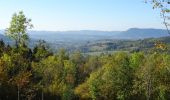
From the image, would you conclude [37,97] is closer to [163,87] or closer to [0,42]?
[0,42]

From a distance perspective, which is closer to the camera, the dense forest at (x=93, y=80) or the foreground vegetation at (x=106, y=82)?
the dense forest at (x=93, y=80)

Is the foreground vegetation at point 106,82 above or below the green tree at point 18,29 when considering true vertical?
below

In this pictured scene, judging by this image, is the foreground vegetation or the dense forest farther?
the foreground vegetation

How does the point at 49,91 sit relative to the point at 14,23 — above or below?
below

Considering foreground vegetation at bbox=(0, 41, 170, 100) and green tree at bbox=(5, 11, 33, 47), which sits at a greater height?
green tree at bbox=(5, 11, 33, 47)

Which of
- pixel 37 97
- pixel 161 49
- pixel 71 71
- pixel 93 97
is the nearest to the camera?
pixel 161 49

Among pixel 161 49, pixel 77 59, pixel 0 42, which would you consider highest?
pixel 161 49

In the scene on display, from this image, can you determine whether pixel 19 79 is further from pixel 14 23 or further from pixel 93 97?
pixel 93 97

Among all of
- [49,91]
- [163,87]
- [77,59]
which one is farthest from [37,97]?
[77,59]

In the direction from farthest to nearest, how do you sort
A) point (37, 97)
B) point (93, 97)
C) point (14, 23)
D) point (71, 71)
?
1. point (71, 71)
2. point (93, 97)
3. point (37, 97)
4. point (14, 23)

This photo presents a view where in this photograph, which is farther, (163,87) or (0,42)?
(0,42)
